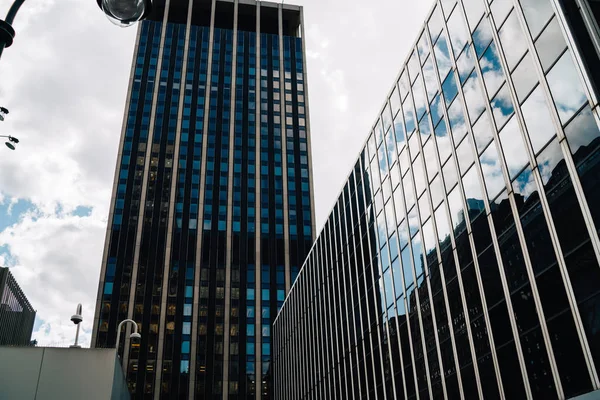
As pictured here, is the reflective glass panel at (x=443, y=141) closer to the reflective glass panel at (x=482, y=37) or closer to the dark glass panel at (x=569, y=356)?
the reflective glass panel at (x=482, y=37)

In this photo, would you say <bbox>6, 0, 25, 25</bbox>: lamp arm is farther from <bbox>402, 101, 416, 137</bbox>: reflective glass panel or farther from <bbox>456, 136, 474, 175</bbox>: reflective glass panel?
<bbox>402, 101, 416, 137</bbox>: reflective glass panel

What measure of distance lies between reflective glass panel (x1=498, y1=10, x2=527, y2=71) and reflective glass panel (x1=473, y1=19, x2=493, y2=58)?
107cm

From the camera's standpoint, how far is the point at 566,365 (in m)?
16.9

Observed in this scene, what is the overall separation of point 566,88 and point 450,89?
8808 mm

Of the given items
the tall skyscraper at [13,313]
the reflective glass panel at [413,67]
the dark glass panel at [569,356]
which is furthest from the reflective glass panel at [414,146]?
the tall skyscraper at [13,313]

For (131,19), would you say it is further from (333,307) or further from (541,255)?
(333,307)

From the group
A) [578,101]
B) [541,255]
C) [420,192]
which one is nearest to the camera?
[578,101]

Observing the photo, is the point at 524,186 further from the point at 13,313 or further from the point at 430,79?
the point at 13,313

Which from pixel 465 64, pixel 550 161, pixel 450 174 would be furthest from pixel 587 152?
pixel 465 64

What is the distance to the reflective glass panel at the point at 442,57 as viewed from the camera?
26.5m

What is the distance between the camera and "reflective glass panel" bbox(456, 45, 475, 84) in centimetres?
2408

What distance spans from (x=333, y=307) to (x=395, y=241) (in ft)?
45.2

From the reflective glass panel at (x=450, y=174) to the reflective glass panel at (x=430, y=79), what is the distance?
4121 mm

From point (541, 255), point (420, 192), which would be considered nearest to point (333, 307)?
point (420, 192)
